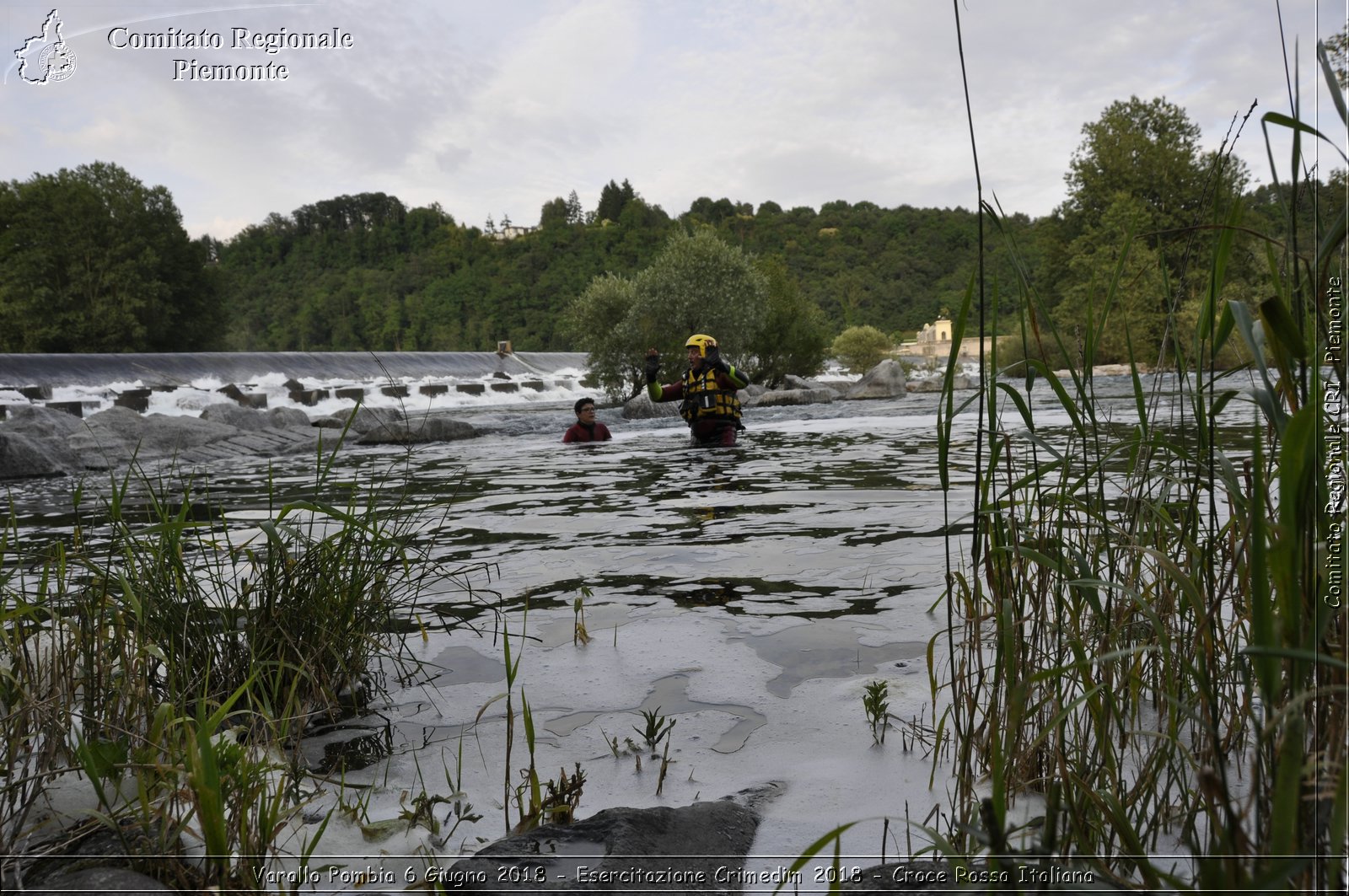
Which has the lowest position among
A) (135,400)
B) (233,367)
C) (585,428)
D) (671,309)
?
(585,428)

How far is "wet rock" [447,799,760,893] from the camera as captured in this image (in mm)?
1688

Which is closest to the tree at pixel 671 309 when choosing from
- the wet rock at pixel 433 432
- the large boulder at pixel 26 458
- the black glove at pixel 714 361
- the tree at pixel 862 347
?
the wet rock at pixel 433 432

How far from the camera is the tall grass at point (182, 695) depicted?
1.67 metres

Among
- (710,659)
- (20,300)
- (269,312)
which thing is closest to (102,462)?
(710,659)

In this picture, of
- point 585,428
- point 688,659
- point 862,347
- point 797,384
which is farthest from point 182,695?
point 862,347

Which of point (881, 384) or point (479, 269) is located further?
point (479, 269)

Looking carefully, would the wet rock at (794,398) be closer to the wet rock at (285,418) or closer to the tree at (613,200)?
the wet rock at (285,418)

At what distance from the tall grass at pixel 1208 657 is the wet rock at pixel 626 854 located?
0.51 meters

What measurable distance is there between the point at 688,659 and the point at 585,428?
11.4 metres

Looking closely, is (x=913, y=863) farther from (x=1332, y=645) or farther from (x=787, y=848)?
(x=1332, y=645)

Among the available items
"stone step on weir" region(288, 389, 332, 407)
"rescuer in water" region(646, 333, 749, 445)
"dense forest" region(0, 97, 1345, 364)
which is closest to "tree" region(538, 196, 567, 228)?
"dense forest" region(0, 97, 1345, 364)

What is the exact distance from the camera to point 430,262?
6362 centimetres

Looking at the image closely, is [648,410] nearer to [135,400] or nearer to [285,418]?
[285,418]

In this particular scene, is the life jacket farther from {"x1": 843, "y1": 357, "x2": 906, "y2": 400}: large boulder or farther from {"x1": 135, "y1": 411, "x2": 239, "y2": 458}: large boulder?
{"x1": 843, "y1": 357, "x2": 906, "y2": 400}: large boulder
